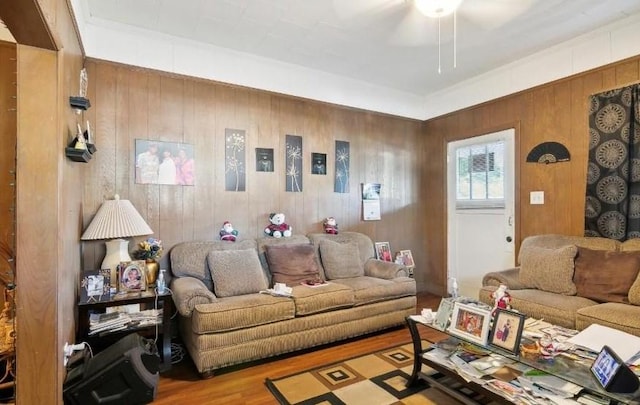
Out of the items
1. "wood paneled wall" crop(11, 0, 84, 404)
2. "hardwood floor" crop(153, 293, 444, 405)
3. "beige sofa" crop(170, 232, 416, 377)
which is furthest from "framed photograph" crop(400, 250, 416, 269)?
"wood paneled wall" crop(11, 0, 84, 404)

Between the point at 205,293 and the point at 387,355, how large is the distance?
4.89 feet

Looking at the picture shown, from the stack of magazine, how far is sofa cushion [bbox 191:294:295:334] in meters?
0.32

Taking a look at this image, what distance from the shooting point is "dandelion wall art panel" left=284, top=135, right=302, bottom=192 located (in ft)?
12.2

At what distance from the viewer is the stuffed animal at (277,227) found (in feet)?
11.5

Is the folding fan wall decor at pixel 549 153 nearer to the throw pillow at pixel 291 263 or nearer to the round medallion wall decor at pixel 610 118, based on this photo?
the round medallion wall decor at pixel 610 118

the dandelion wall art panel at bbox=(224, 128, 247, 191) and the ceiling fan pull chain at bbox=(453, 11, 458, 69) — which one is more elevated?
the ceiling fan pull chain at bbox=(453, 11, 458, 69)

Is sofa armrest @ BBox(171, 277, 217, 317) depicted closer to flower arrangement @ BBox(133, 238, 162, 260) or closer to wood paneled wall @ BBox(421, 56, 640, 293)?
flower arrangement @ BBox(133, 238, 162, 260)

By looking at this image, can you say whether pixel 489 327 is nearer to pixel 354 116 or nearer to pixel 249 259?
pixel 249 259

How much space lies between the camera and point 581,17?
9.02 ft

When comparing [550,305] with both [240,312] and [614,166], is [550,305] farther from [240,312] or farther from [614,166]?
[240,312]

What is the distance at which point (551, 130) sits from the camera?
11.1ft

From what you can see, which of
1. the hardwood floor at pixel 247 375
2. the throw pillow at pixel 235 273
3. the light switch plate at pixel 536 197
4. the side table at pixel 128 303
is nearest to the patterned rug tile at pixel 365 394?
the hardwood floor at pixel 247 375

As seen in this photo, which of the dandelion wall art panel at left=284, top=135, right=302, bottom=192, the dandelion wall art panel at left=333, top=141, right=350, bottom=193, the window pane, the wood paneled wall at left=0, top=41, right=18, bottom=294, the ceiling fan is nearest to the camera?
the wood paneled wall at left=0, top=41, right=18, bottom=294

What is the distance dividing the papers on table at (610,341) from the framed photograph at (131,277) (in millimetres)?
2851
